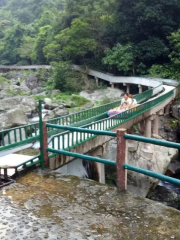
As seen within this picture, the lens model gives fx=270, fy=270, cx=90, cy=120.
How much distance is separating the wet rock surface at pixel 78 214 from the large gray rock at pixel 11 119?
6588mm

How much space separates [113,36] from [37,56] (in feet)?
64.0

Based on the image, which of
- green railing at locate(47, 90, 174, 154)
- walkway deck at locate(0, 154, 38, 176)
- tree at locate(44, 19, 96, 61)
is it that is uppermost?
tree at locate(44, 19, 96, 61)

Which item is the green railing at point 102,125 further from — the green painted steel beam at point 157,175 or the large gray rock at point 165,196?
the large gray rock at point 165,196

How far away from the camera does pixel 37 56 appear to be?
4750 cm

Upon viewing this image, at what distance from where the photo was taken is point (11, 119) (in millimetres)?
11164

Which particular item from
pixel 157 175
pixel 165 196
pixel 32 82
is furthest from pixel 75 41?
pixel 157 175

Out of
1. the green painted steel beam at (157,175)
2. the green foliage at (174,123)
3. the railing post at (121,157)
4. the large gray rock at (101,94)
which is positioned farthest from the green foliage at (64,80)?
the green painted steel beam at (157,175)

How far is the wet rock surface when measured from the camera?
3234 mm

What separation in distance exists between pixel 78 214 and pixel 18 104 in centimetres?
1474

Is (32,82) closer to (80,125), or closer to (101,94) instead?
(101,94)

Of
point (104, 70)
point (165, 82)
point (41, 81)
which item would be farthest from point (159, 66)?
point (41, 81)

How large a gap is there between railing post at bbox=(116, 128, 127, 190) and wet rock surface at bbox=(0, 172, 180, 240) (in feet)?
0.61

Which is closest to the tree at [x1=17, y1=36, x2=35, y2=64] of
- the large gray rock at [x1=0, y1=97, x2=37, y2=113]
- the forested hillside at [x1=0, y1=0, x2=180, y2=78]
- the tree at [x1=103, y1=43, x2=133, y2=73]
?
the forested hillside at [x1=0, y1=0, x2=180, y2=78]

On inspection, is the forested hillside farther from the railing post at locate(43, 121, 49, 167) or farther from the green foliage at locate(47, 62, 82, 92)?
the railing post at locate(43, 121, 49, 167)
